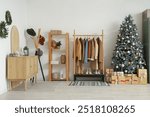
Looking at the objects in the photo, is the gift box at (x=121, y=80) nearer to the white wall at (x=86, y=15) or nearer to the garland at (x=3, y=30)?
the white wall at (x=86, y=15)

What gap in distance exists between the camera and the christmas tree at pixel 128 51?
793cm

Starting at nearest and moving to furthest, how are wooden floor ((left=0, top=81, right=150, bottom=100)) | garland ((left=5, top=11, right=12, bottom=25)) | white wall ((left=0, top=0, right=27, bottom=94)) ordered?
wooden floor ((left=0, top=81, right=150, bottom=100)) → white wall ((left=0, top=0, right=27, bottom=94)) → garland ((left=5, top=11, right=12, bottom=25))

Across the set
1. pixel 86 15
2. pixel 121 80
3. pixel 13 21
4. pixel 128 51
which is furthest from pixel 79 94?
pixel 86 15

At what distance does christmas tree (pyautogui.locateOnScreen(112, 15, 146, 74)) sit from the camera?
7931 mm

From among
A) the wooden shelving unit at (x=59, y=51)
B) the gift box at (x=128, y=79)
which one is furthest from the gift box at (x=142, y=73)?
the wooden shelving unit at (x=59, y=51)

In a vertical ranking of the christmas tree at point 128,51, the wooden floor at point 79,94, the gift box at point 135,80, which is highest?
the christmas tree at point 128,51

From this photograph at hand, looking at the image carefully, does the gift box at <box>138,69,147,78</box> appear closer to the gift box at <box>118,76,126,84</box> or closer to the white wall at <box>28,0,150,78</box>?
the gift box at <box>118,76,126,84</box>

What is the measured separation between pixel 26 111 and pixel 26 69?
355 centimetres

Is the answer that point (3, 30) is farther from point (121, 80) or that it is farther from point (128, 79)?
point (128, 79)

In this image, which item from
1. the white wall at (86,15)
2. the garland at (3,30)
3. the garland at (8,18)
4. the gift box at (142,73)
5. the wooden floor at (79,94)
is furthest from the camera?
the white wall at (86,15)

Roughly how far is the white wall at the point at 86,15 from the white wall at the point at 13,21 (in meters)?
0.53

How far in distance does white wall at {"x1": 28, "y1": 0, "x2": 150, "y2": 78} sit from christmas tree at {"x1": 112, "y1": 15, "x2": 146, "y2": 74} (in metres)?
0.58

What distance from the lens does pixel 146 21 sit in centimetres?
803

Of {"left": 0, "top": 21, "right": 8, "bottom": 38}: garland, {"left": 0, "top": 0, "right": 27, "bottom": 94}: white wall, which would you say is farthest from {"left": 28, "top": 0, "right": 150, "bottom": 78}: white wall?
{"left": 0, "top": 21, "right": 8, "bottom": 38}: garland
